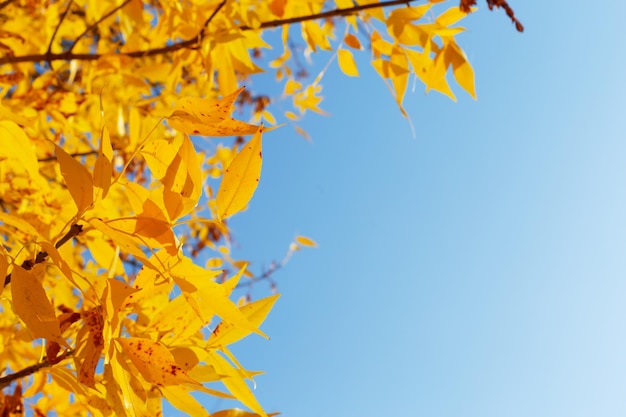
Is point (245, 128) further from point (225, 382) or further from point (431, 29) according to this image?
point (431, 29)

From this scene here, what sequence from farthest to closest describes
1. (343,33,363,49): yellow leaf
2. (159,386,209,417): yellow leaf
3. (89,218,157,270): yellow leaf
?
(343,33,363,49): yellow leaf → (159,386,209,417): yellow leaf → (89,218,157,270): yellow leaf

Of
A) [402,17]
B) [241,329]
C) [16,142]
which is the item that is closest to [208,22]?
[402,17]

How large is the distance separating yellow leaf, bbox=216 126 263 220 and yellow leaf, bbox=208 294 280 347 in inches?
4.3

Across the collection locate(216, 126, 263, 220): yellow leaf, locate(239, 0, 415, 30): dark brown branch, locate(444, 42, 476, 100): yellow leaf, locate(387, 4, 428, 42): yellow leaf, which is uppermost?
locate(239, 0, 415, 30): dark brown branch

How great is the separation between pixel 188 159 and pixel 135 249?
0.23 feet

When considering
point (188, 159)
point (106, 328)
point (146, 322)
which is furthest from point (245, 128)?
point (146, 322)

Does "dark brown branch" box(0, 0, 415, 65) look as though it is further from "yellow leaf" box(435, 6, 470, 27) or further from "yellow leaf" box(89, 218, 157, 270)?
"yellow leaf" box(89, 218, 157, 270)

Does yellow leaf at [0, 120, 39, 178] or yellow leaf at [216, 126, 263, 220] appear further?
yellow leaf at [0, 120, 39, 178]

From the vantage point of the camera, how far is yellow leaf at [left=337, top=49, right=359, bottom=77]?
2.67 feet

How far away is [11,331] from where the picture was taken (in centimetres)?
88

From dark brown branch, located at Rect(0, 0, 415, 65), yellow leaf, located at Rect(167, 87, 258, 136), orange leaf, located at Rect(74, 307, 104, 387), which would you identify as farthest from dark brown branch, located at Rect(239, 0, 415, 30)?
orange leaf, located at Rect(74, 307, 104, 387)

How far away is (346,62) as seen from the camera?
0.82 m

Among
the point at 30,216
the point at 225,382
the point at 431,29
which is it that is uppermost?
the point at 431,29

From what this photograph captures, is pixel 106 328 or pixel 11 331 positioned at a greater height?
pixel 11 331
